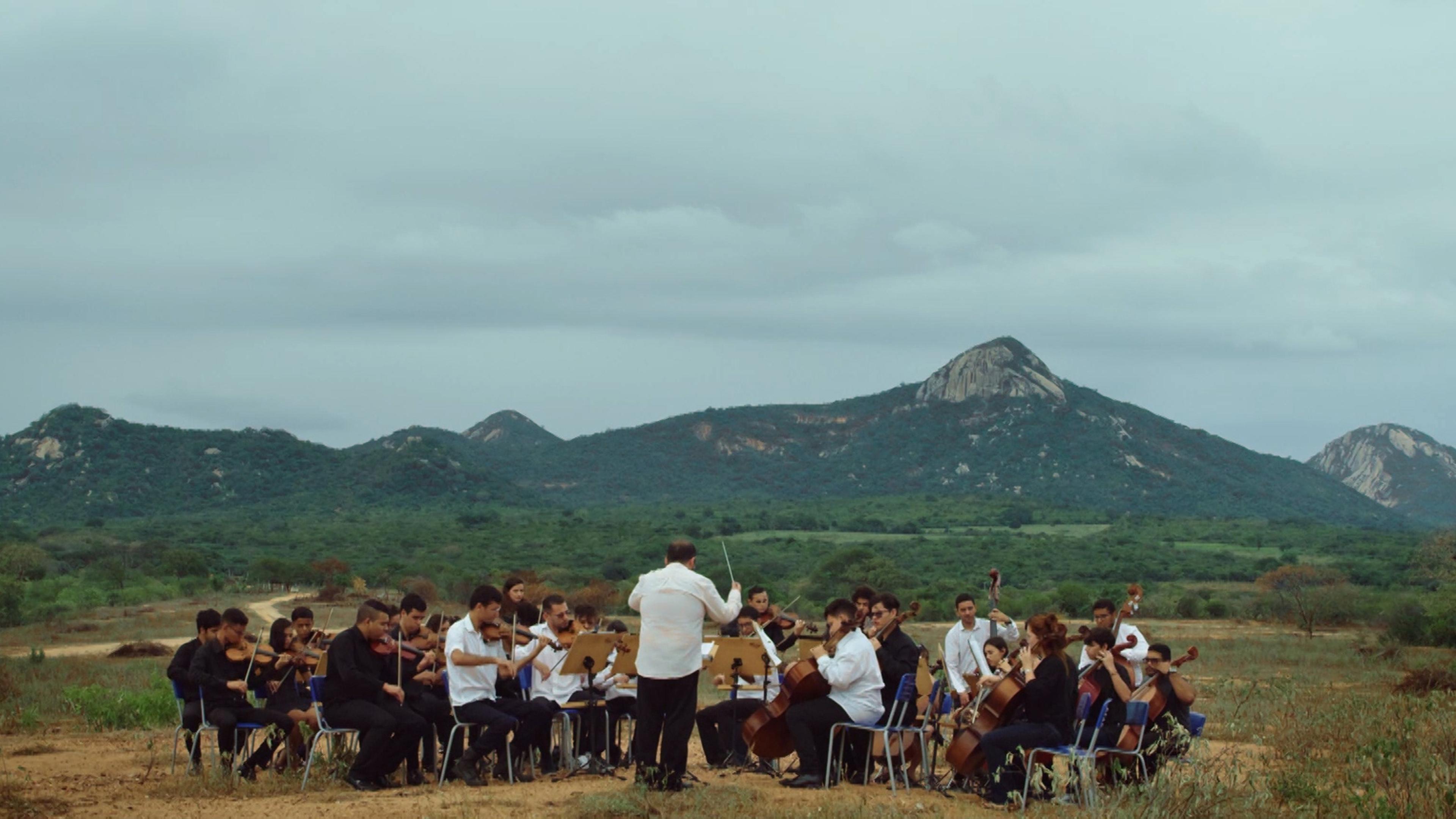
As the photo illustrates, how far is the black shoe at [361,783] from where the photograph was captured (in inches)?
409

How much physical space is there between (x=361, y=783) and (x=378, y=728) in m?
0.47

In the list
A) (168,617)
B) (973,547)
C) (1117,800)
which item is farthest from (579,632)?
(973,547)

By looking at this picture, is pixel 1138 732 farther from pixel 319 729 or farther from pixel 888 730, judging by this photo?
pixel 319 729

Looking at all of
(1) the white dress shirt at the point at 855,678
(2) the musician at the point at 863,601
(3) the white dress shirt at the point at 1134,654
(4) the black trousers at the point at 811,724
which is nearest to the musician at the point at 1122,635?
(3) the white dress shirt at the point at 1134,654

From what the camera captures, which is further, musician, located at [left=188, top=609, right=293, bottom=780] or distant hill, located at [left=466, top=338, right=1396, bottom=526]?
distant hill, located at [left=466, top=338, right=1396, bottom=526]

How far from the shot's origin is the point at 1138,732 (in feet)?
32.3

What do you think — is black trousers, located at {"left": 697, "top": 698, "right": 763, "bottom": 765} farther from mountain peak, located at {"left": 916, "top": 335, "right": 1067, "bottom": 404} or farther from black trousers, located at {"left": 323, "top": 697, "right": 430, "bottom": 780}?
mountain peak, located at {"left": 916, "top": 335, "right": 1067, "bottom": 404}

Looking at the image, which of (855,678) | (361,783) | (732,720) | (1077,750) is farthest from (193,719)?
(1077,750)

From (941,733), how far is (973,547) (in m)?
57.9

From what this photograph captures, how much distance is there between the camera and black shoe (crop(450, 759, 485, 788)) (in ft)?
35.1

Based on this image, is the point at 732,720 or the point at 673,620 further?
the point at 732,720

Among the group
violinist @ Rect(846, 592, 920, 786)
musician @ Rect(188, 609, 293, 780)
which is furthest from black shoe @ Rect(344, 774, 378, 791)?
violinist @ Rect(846, 592, 920, 786)

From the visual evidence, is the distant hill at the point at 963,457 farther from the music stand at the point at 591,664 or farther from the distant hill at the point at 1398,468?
the music stand at the point at 591,664

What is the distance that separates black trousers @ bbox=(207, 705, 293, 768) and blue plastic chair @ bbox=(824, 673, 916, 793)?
413cm
